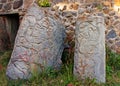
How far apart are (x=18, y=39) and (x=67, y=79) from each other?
111 centimetres

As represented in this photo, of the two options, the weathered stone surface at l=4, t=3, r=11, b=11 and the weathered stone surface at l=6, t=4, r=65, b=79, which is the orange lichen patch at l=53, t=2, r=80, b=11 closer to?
the weathered stone surface at l=4, t=3, r=11, b=11

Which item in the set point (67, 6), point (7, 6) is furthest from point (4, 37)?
point (67, 6)

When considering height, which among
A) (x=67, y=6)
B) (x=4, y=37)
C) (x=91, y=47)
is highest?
(x=67, y=6)

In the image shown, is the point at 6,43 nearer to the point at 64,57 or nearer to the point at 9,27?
the point at 9,27

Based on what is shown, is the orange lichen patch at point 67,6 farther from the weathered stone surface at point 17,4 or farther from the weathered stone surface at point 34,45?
the weathered stone surface at point 34,45

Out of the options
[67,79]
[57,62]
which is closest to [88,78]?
[67,79]

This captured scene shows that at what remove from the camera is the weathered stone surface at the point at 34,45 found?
5.70 m

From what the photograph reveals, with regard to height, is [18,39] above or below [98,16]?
below

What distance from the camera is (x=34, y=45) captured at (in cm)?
577

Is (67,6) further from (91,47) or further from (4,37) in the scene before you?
(91,47)

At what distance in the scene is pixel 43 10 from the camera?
5.86 m

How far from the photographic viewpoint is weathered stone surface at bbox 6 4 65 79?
5699 millimetres

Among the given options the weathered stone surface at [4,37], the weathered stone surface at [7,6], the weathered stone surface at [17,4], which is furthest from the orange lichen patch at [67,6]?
the weathered stone surface at [4,37]

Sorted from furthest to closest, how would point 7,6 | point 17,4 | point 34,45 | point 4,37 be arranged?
point 4,37, point 7,6, point 17,4, point 34,45
